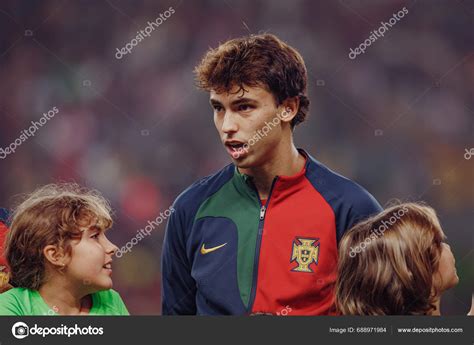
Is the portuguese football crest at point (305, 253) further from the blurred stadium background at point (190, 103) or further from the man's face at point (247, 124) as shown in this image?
the blurred stadium background at point (190, 103)

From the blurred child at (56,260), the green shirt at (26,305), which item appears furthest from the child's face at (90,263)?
the green shirt at (26,305)

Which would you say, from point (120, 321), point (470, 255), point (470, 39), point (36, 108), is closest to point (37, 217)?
point (120, 321)

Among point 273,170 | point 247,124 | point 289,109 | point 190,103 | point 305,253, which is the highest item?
point 190,103

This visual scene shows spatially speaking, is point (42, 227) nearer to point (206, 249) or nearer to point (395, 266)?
point (206, 249)

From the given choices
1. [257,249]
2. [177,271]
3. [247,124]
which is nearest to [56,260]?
[177,271]

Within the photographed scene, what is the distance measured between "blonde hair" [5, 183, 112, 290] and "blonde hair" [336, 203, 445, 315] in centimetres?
94

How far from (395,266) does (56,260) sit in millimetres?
1219

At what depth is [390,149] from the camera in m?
4.35

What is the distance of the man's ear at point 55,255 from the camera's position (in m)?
2.82

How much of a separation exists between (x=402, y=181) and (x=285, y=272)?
5.13 feet

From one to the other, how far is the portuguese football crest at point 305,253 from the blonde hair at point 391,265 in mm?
189

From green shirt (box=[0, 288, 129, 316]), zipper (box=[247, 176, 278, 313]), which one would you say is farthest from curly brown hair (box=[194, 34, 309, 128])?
green shirt (box=[0, 288, 129, 316])

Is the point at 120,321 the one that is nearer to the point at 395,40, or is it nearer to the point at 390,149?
the point at 390,149

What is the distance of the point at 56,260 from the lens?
2.83 meters
